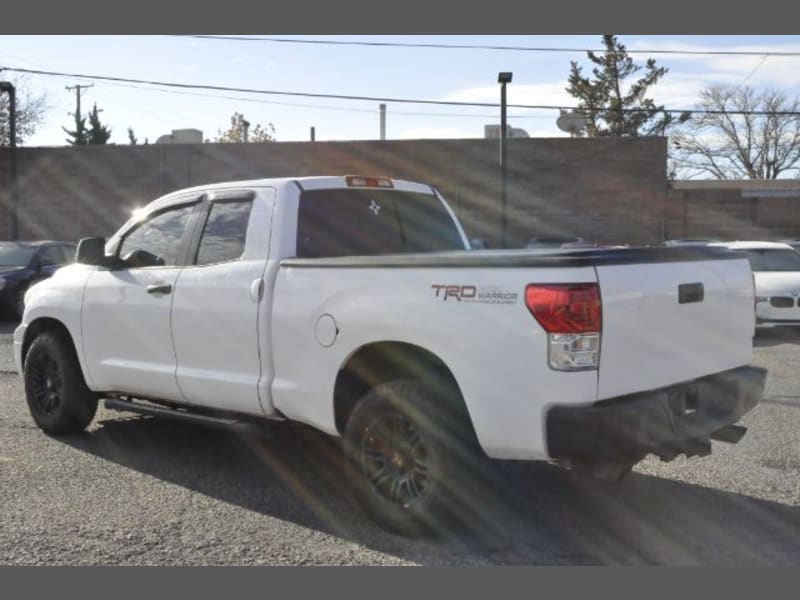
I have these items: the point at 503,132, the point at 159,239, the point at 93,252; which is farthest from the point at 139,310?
the point at 503,132

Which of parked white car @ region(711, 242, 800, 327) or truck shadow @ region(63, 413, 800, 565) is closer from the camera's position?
truck shadow @ region(63, 413, 800, 565)

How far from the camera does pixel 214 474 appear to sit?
20.1ft

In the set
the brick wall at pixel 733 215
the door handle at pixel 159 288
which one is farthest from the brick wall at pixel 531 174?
the door handle at pixel 159 288

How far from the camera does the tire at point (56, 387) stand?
6.99 metres

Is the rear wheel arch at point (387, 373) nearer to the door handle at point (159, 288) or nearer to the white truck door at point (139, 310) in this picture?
the white truck door at point (139, 310)

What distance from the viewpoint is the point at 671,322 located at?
14.9 ft

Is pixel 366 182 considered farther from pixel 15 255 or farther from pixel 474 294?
pixel 15 255

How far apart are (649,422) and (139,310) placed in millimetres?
3729

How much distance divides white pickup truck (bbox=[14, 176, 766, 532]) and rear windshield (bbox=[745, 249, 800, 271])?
380 inches

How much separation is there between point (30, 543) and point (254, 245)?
2181mm

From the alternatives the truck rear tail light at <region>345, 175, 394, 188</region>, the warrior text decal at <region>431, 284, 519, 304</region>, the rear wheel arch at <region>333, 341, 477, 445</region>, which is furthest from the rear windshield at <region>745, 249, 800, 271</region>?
the warrior text decal at <region>431, 284, 519, 304</region>

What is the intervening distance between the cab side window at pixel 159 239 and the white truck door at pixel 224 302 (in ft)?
0.74

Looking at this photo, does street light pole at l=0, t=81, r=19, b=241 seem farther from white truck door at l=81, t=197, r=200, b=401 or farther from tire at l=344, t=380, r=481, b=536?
tire at l=344, t=380, r=481, b=536

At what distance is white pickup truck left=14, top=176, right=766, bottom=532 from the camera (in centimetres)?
412
